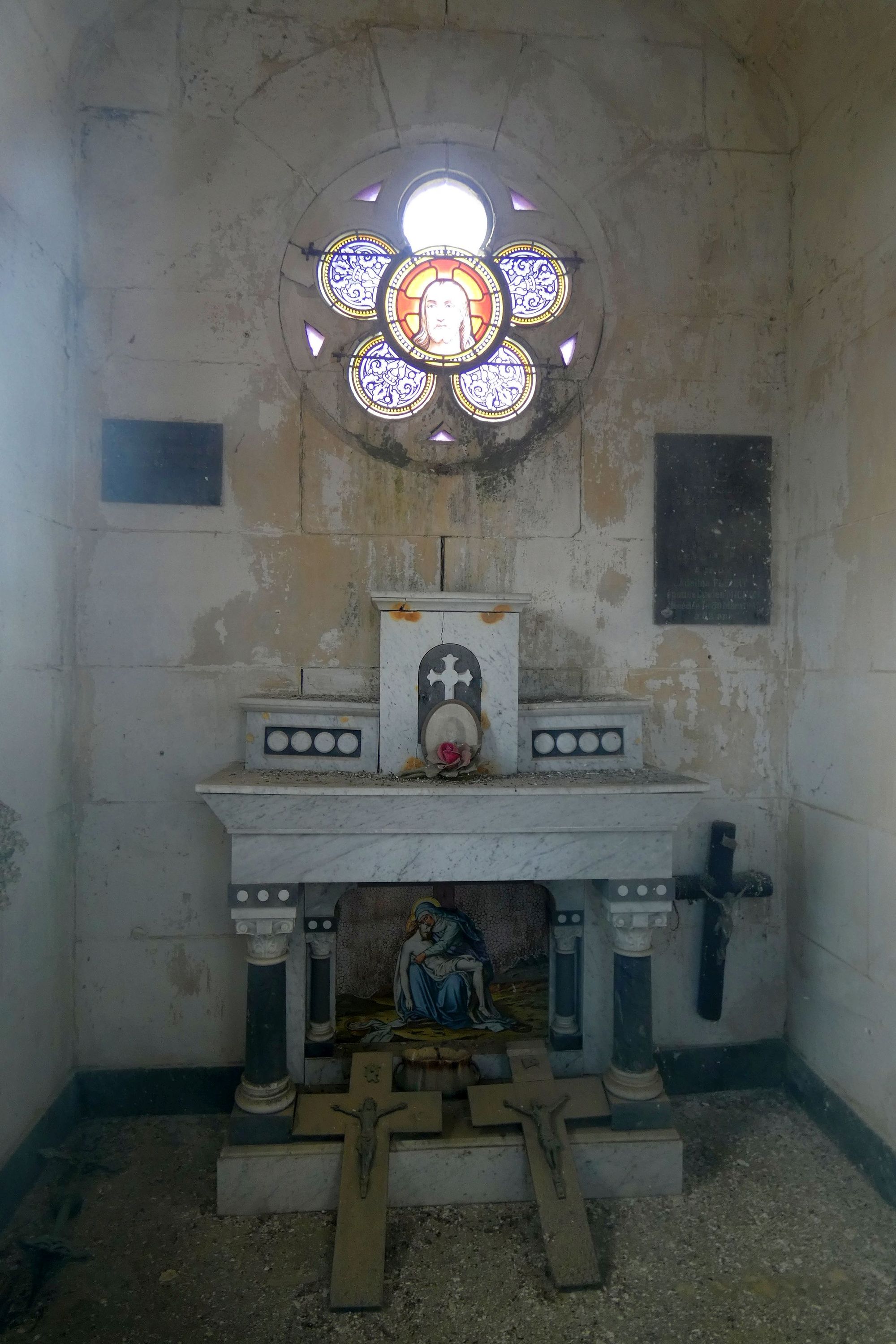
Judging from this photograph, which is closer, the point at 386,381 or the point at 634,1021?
A: the point at 634,1021

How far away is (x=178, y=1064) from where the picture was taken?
333 cm

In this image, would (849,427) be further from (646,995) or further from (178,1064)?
(178,1064)

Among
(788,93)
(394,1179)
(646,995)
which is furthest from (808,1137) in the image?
(788,93)

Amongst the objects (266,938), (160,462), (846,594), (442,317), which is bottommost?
(266,938)

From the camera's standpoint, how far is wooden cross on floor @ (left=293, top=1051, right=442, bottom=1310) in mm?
2373

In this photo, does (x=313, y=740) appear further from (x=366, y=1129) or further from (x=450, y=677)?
(x=366, y=1129)

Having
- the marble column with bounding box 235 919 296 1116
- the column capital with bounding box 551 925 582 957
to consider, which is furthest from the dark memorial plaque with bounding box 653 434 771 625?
the marble column with bounding box 235 919 296 1116

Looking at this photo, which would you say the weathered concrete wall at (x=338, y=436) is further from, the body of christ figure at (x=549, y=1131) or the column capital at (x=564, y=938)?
the body of christ figure at (x=549, y=1131)

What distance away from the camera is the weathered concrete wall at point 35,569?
2.77m

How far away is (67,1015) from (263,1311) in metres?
1.47

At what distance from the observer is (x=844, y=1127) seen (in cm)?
306

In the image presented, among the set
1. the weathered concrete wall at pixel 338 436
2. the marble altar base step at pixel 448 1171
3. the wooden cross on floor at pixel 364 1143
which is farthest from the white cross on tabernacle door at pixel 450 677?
the marble altar base step at pixel 448 1171

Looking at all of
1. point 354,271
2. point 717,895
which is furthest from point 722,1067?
point 354,271

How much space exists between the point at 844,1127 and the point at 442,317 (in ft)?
12.3
